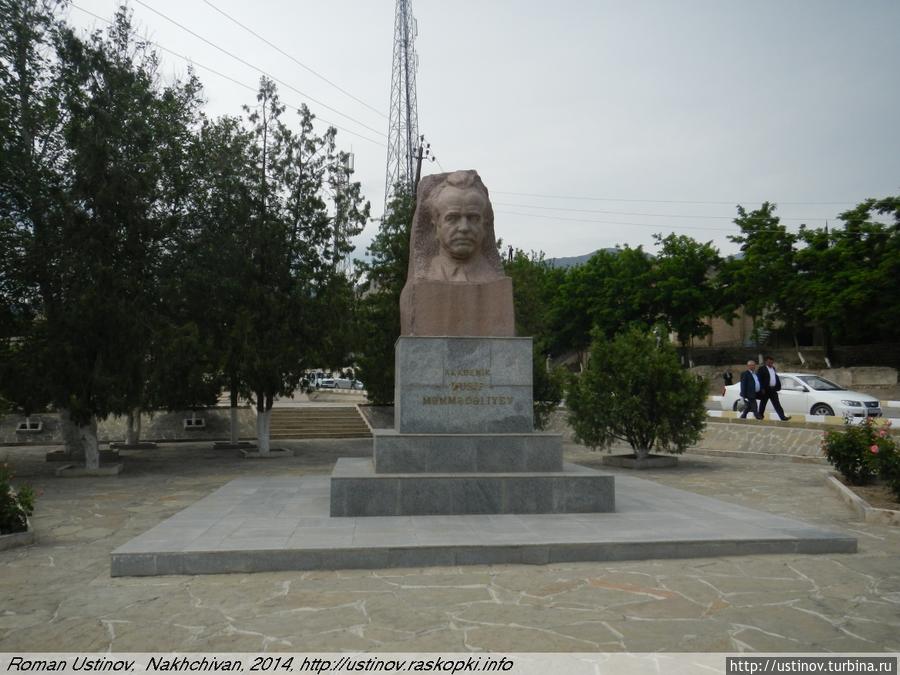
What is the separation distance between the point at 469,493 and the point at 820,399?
12.8 meters

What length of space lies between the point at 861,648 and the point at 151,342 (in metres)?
13.6

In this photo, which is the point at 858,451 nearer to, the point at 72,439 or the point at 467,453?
the point at 467,453

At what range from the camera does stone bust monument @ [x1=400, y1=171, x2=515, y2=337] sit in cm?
944

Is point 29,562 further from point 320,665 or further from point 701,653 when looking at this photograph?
point 701,653

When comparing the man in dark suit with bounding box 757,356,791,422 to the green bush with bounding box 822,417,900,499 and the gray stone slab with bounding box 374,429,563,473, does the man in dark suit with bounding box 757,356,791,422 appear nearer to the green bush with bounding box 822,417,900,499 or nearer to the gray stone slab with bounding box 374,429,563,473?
the green bush with bounding box 822,417,900,499

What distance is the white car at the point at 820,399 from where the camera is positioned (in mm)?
16938

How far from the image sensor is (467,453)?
865cm

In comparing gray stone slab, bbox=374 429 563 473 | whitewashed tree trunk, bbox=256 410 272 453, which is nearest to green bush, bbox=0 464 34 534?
gray stone slab, bbox=374 429 563 473

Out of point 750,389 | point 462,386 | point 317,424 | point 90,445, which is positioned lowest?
point 317,424

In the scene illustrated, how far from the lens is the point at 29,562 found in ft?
22.8

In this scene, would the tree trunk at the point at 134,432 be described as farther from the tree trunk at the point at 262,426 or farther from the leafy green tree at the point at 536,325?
the leafy green tree at the point at 536,325

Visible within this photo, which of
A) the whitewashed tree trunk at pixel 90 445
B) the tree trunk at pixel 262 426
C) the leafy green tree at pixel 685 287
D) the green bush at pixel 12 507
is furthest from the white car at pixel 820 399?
the leafy green tree at pixel 685 287

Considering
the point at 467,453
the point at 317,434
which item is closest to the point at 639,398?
the point at 467,453

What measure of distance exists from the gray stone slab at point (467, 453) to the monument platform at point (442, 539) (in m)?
0.77
